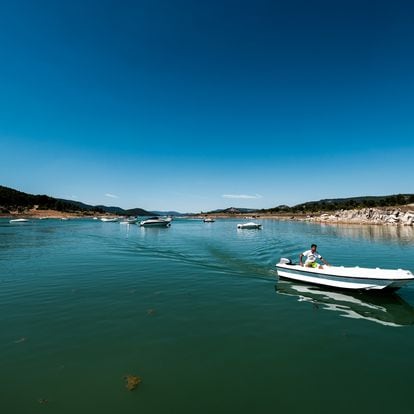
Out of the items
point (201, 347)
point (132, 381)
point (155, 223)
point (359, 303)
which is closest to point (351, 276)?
point (359, 303)

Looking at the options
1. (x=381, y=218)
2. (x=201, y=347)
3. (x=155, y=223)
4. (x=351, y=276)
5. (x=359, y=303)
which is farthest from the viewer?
(x=155, y=223)

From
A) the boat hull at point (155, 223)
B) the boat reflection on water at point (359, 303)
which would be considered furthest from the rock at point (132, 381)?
the boat hull at point (155, 223)

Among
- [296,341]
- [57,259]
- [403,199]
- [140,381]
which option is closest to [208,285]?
[296,341]

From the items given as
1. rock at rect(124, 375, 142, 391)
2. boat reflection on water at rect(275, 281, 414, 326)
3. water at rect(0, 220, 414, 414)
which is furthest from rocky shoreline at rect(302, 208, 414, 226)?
rock at rect(124, 375, 142, 391)

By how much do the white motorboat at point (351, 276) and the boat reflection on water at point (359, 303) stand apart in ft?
1.95

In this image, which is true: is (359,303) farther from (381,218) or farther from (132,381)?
(381,218)

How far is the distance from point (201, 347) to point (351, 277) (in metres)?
11.1

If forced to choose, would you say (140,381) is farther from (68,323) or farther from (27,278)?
(27,278)

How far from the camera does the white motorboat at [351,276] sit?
1560 centimetres

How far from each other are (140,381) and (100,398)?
3.75 feet

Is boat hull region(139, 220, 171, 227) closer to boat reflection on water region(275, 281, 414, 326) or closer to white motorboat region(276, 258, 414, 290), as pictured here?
white motorboat region(276, 258, 414, 290)

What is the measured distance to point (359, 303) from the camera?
15.5 m

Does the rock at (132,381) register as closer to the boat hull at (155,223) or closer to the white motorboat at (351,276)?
the white motorboat at (351,276)

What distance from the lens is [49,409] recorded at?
23.6 feet
